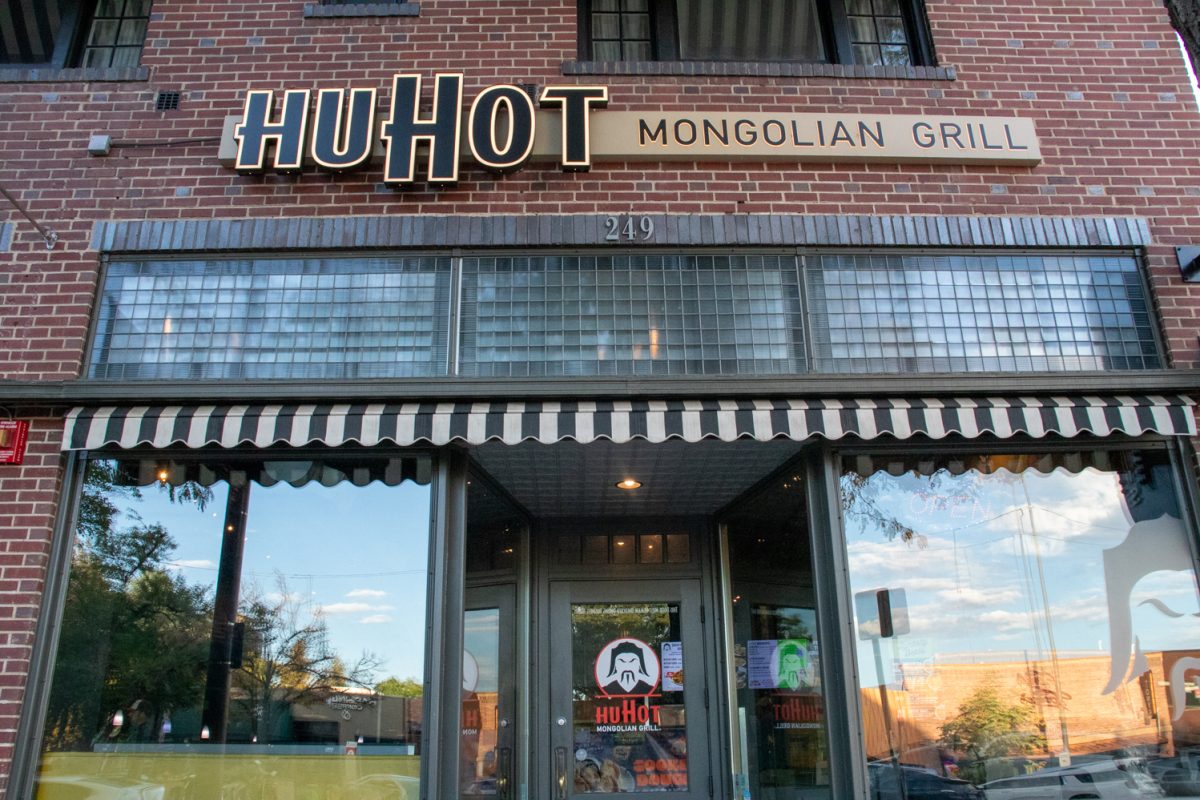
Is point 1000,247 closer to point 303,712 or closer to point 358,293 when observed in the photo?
point 358,293

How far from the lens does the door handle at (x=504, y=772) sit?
659 cm

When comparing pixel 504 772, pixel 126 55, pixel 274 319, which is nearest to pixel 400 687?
pixel 504 772

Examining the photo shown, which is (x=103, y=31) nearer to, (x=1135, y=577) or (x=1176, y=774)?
(x=1135, y=577)

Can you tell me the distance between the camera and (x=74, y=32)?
6.25 m

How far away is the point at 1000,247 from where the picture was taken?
5.59 m

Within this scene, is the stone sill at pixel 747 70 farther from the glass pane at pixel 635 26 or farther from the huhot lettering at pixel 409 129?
the glass pane at pixel 635 26

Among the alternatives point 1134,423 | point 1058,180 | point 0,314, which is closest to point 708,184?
point 1058,180

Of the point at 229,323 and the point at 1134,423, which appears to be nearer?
the point at 1134,423

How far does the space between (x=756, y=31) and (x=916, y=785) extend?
5.26 m

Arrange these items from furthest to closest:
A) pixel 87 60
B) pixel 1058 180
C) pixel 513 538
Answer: pixel 513 538 → pixel 87 60 → pixel 1058 180

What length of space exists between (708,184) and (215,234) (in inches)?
127

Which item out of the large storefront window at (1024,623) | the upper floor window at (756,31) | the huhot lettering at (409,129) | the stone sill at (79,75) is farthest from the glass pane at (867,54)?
the stone sill at (79,75)

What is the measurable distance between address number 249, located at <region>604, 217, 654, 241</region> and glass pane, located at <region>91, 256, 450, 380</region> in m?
1.07

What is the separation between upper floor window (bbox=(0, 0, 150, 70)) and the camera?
6.25 metres
